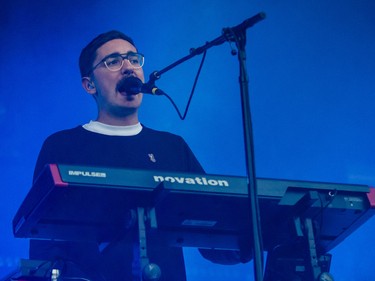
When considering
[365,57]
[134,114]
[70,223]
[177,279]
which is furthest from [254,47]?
[70,223]

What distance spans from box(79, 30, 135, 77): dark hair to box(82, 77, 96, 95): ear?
0.08 ft

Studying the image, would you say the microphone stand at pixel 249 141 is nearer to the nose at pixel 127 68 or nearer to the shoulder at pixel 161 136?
the nose at pixel 127 68

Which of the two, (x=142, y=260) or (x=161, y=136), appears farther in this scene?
(x=161, y=136)

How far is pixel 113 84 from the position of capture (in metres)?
2.98

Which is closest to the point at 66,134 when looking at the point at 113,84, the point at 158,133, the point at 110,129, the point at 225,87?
the point at 110,129

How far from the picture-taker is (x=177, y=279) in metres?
2.51

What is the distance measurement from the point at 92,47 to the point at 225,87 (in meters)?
0.74

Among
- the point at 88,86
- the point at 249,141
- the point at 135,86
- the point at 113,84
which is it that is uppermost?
the point at 88,86

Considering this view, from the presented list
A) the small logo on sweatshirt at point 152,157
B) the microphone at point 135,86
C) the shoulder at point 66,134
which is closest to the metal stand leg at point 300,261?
the microphone at point 135,86

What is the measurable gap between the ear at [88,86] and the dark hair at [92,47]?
2 centimetres

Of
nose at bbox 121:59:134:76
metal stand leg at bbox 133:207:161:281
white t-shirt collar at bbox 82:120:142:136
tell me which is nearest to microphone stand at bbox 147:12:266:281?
metal stand leg at bbox 133:207:161:281

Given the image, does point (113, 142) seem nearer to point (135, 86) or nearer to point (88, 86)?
point (88, 86)

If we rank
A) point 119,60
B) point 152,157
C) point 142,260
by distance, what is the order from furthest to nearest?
point 119,60
point 152,157
point 142,260

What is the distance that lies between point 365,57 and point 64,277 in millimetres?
2301
